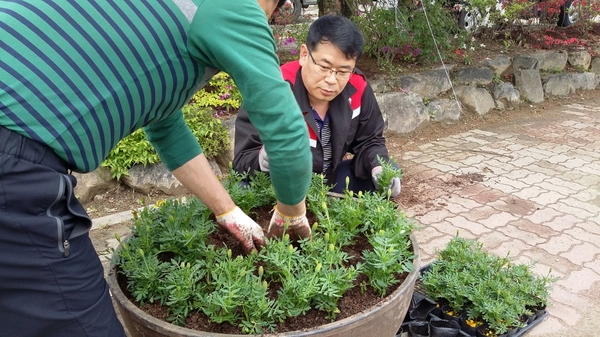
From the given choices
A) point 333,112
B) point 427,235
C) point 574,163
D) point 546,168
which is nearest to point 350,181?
point 333,112

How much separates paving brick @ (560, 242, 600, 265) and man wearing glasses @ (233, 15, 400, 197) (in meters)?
1.45

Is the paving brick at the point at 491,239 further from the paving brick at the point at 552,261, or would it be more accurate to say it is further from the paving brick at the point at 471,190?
the paving brick at the point at 471,190

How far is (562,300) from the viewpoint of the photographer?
2762 millimetres

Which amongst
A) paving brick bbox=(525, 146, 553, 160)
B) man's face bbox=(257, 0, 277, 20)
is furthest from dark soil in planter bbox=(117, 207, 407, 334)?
paving brick bbox=(525, 146, 553, 160)

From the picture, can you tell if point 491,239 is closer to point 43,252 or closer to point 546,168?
point 546,168

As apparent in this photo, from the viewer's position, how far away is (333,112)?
105 inches

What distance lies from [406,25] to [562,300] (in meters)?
3.67

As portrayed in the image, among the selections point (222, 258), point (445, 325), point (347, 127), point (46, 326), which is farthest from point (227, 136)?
point (46, 326)

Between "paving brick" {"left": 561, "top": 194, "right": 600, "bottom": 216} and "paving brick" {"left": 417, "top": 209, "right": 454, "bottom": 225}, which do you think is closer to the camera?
"paving brick" {"left": 417, "top": 209, "right": 454, "bottom": 225}

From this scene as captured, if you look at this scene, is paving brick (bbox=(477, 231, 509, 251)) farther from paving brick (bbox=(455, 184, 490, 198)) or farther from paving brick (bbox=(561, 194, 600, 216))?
paving brick (bbox=(561, 194, 600, 216))

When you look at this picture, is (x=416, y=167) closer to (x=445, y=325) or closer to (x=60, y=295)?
(x=445, y=325)

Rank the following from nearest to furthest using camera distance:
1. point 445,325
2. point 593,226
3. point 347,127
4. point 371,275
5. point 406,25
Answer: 1. point 371,275
2. point 445,325
3. point 347,127
4. point 593,226
5. point 406,25

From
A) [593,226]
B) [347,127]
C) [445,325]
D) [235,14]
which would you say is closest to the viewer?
[235,14]

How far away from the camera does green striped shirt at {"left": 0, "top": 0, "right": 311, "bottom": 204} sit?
3.43ft
